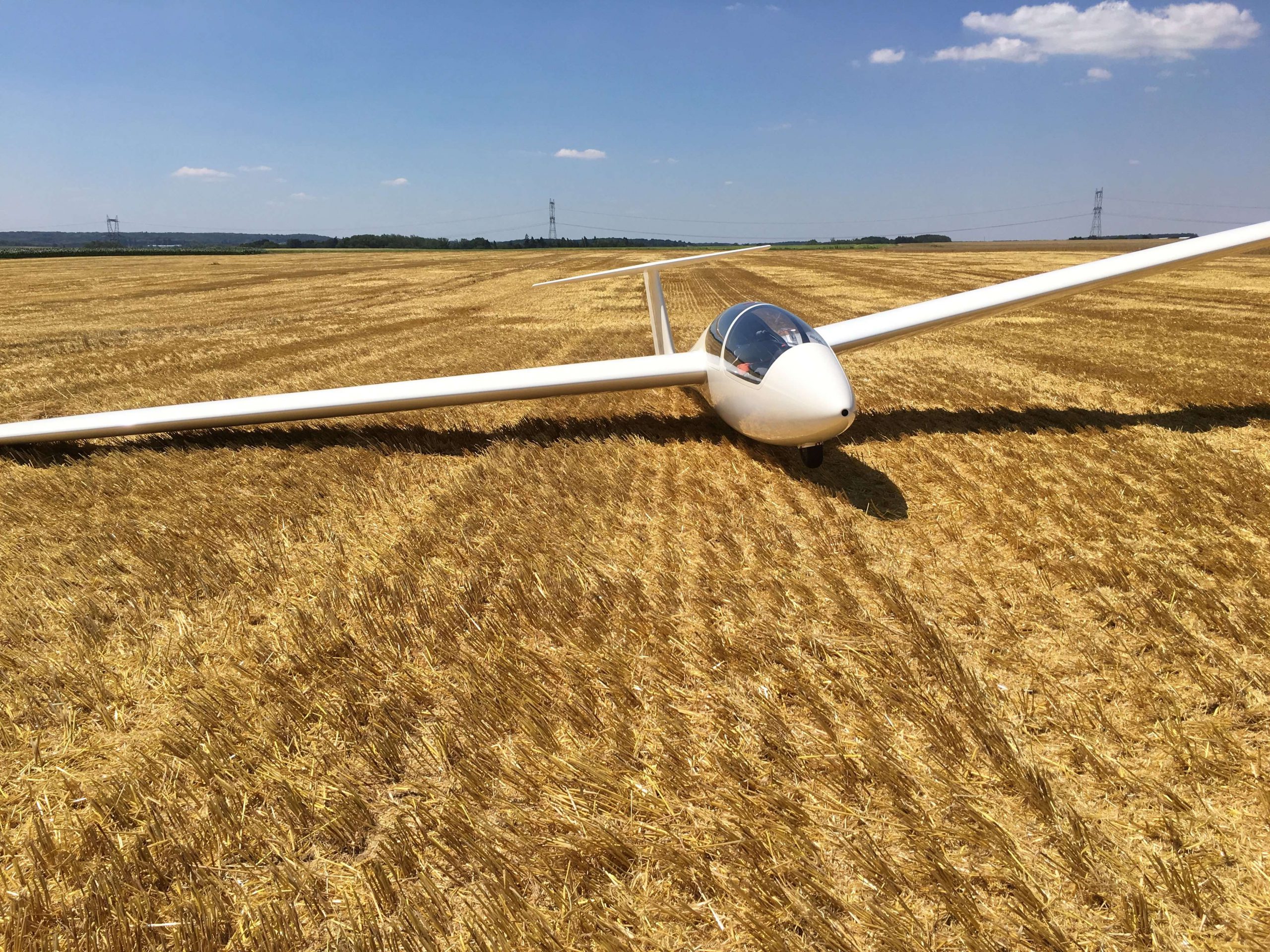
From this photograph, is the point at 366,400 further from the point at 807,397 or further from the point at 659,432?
the point at 807,397

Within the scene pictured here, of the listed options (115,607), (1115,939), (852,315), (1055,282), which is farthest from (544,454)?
(852,315)

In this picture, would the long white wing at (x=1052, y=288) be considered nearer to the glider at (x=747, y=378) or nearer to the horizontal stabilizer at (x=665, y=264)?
the glider at (x=747, y=378)

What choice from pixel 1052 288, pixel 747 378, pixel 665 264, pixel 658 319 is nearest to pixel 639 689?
pixel 747 378

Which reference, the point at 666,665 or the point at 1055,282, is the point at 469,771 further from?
the point at 1055,282

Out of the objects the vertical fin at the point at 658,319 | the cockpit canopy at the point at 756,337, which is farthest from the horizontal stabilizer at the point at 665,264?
the cockpit canopy at the point at 756,337

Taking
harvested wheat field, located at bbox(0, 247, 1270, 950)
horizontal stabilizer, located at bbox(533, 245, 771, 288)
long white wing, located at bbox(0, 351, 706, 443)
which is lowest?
harvested wheat field, located at bbox(0, 247, 1270, 950)

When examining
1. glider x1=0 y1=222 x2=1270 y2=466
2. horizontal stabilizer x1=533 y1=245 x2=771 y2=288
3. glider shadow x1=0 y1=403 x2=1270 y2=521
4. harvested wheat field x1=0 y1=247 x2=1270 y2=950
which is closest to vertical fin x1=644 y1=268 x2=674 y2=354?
glider x1=0 y1=222 x2=1270 y2=466

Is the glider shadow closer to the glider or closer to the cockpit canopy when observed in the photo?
the glider
